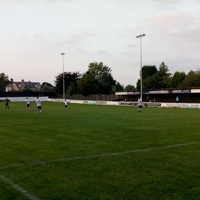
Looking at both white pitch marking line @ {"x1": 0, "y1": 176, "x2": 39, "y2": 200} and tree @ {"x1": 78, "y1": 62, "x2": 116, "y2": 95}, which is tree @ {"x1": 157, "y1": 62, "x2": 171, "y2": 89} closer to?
tree @ {"x1": 78, "y1": 62, "x2": 116, "y2": 95}

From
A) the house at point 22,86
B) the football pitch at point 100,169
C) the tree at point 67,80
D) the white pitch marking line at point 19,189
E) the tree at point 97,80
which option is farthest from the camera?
the house at point 22,86

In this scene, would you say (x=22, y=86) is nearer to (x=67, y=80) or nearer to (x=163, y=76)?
(x=67, y=80)

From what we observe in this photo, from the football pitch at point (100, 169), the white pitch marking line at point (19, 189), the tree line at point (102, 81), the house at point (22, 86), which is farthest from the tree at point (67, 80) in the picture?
the white pitch marking line at point (19, 189)

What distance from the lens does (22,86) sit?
16412 cm

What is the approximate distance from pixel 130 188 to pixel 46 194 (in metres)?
1.75

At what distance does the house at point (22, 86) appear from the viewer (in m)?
162

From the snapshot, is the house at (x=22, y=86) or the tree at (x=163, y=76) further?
the house at (x=22, y=86)

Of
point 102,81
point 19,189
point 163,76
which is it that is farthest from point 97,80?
point 19,189

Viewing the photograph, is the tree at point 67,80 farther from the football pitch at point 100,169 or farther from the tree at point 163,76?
the football pitch at point 100,169

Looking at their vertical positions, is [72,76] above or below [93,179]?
above

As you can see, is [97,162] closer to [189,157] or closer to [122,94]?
[189,157]

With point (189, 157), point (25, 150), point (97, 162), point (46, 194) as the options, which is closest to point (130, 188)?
point (46, 194)

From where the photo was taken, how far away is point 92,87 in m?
100

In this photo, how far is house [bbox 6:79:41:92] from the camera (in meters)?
162
